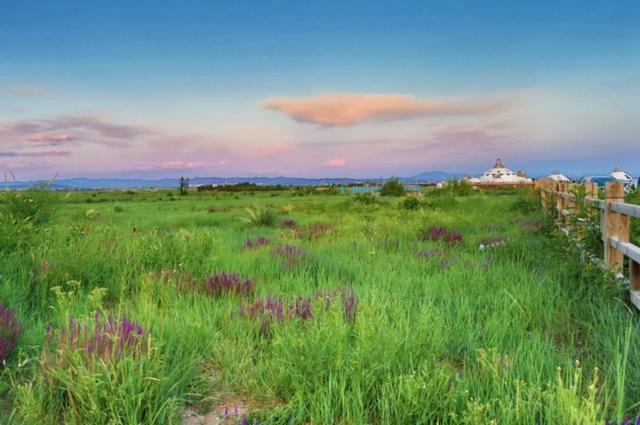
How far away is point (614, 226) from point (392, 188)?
39.7 metres

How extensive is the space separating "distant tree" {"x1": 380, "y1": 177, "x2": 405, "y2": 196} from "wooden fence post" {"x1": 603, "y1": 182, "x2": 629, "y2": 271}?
126ft

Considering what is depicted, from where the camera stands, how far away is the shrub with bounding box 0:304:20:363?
12.4 feet

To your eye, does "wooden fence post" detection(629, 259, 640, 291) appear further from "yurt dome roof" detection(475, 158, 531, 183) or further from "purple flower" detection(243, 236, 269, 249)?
"yurt dome roof" detection(475, 158, 531, 183)

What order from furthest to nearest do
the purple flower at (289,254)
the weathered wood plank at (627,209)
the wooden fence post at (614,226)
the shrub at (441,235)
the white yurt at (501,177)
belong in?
the white yurt at (501,177) < the shrub at (441,235) < the purple flower at (289,254) < the wooden fence post at (614,226) < the weathered wood plank at (627,209)

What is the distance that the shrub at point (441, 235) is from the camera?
38.5 feet

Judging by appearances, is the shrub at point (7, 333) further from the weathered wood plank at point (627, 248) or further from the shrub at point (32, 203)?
the shrub at point (32, 203)

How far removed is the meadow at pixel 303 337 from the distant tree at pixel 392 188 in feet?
119

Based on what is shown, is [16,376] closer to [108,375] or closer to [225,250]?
[108,375]

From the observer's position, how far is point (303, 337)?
3793 mm

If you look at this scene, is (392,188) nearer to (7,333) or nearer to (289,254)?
(289,254)

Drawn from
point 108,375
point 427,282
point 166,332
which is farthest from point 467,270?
point 108,375

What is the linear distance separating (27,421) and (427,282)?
508 centimetres

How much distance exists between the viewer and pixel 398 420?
9.88ft

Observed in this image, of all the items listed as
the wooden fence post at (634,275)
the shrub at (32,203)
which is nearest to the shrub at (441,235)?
the wooden fence post at (634,275)
